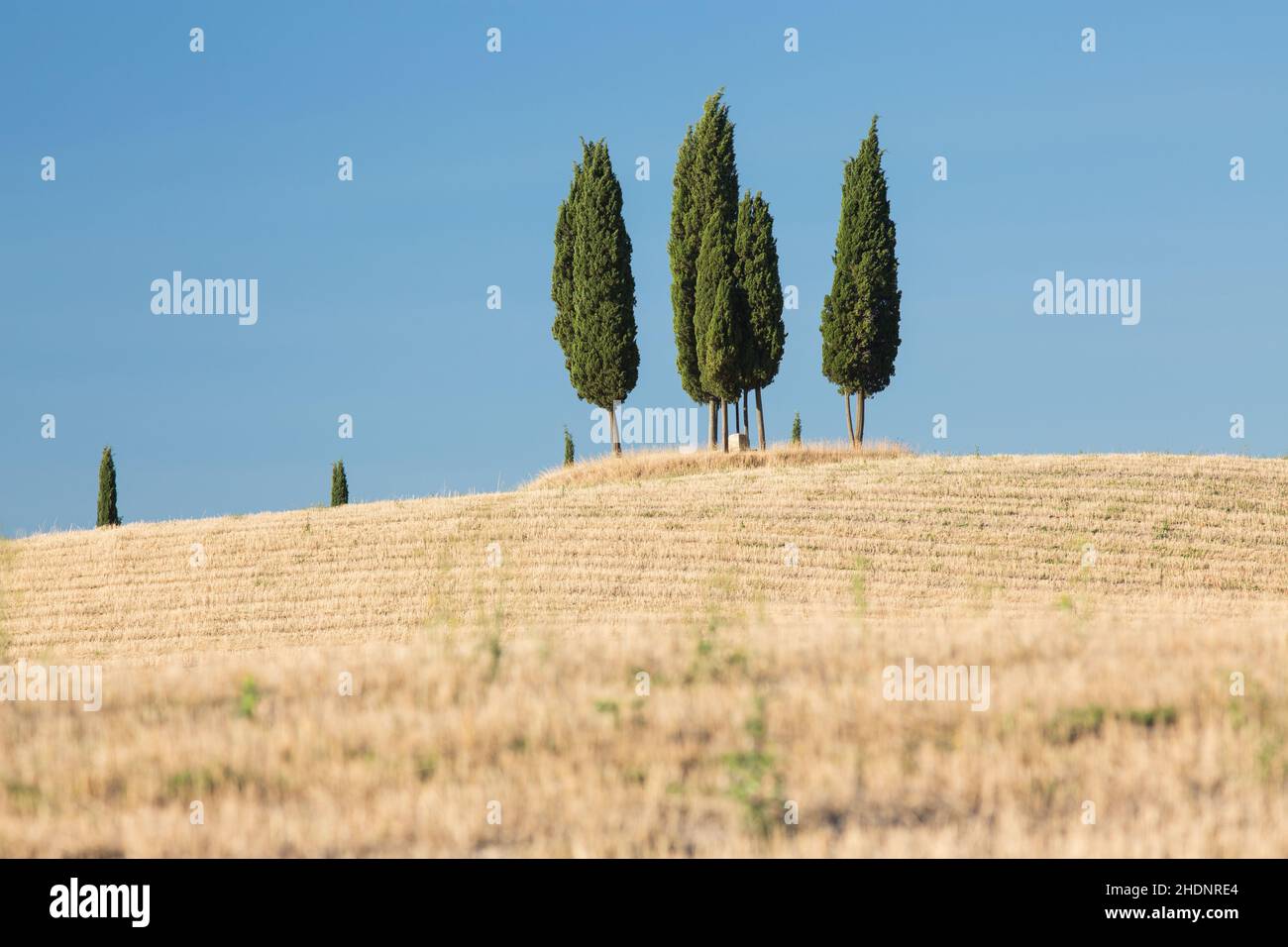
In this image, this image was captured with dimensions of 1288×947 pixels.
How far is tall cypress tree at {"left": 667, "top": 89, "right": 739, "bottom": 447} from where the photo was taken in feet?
147

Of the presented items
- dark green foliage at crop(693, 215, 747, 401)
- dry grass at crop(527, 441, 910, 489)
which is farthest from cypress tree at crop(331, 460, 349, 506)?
dark green foliage at crop(693, 215, 747, 401)

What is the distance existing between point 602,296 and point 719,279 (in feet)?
13.4

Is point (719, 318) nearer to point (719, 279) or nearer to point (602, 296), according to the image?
point (719, 279)

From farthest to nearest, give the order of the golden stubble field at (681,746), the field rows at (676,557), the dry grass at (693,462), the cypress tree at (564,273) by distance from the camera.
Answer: the cypress tree at (564,273)
the dry grass at (693,462)
the field rows at (676,557)
the golden stubble field at (681,746)

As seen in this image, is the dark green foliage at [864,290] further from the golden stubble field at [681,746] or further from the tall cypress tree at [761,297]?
the golden stubble field at [681,746]

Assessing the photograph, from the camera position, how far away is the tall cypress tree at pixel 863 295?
42.1 meters

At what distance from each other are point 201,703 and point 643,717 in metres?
3.43

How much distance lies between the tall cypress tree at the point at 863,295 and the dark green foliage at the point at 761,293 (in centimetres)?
169

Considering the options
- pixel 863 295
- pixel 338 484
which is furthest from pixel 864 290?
pixel 338 484

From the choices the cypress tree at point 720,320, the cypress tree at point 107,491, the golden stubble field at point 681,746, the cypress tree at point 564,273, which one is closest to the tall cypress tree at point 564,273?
the cypress tree at point 564,273

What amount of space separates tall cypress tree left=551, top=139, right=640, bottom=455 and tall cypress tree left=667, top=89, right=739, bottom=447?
231 cm

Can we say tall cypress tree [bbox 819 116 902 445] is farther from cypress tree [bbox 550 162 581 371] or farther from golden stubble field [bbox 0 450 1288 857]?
golden stubble field [bbox 0 450 1288 857]

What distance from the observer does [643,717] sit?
7.76 metres
